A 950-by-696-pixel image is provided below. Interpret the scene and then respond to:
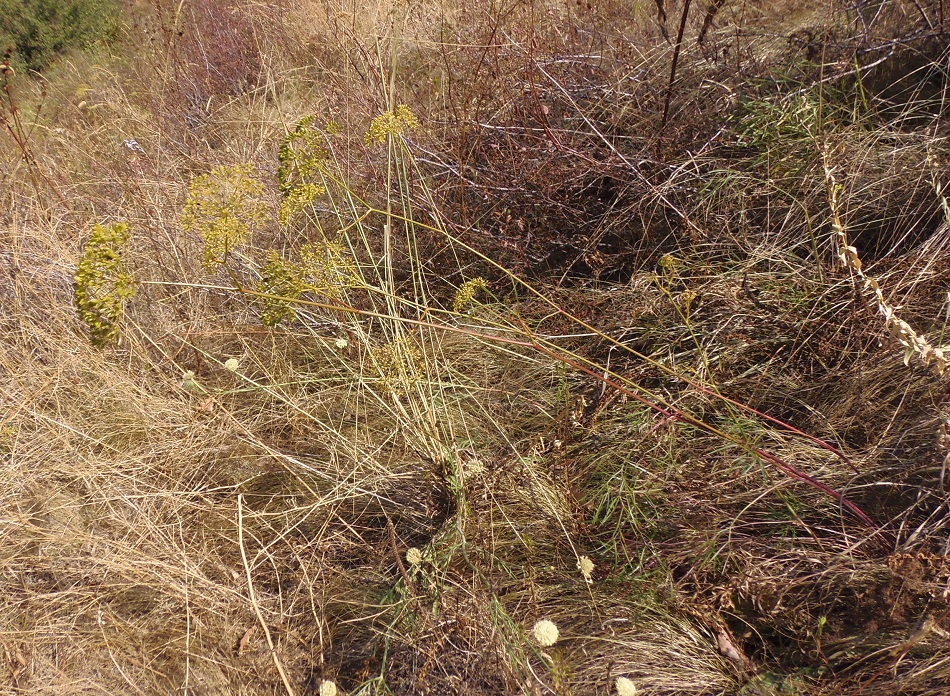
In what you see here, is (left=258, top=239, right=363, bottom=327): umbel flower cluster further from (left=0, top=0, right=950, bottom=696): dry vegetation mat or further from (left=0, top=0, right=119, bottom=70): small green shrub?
(left=0, top=0, right=119, bottom=70): small green shrub

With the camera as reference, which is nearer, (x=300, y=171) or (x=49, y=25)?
(x=300, y=171)

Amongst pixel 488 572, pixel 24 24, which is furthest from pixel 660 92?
pixel 24 24

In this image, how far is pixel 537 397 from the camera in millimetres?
1980

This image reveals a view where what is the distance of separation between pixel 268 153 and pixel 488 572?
7.90 feet

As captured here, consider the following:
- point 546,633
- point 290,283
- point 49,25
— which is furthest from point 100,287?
point 49,25

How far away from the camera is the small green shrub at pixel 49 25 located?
20.3 ft

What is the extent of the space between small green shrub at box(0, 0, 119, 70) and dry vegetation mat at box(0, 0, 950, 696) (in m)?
4.49

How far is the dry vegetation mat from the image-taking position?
4.64ft

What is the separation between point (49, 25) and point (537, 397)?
23.4 feet

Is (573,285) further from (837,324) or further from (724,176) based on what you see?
(837,324)

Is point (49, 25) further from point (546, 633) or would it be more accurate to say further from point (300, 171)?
point (546, 633)

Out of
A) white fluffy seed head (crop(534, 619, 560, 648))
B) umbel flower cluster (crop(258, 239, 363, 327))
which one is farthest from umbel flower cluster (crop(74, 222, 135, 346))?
white fluffy seed head (crop(534, 619, 560, 648))

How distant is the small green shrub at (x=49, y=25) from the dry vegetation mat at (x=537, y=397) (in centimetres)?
449

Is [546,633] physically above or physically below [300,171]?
below
